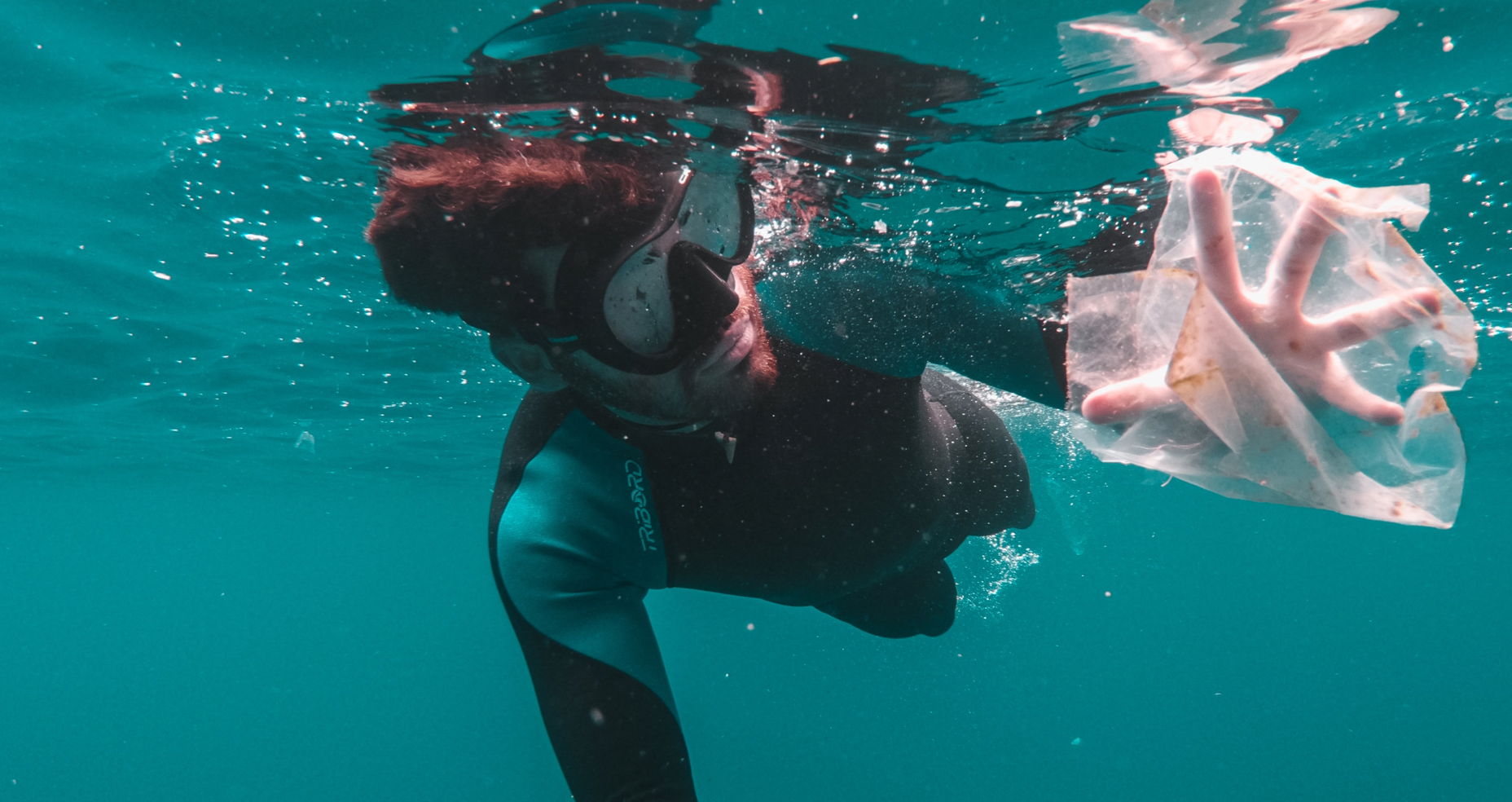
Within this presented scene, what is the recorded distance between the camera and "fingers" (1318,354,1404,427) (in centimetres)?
Result: 194

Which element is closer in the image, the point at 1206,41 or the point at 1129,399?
the point at 1129,399

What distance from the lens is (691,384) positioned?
11.3ft

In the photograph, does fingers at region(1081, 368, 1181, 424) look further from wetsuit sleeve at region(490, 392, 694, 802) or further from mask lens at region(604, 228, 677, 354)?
wetsuit sleeve at region(490, 392, 694, 802)

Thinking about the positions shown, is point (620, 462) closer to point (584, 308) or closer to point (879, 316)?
point (584, 308)

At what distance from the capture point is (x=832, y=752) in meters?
76.9

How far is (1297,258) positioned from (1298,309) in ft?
0.42

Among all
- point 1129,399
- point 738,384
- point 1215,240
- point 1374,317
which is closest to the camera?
point 1374,317

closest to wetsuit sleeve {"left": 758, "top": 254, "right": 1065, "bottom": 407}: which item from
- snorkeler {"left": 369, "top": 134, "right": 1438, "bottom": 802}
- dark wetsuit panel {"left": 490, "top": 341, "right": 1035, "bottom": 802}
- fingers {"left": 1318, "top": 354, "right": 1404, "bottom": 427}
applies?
snorkeler {"left": 369, "top": 134, "right": 1438, "bottom": 802}

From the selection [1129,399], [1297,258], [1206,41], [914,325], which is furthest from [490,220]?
[1206,41]

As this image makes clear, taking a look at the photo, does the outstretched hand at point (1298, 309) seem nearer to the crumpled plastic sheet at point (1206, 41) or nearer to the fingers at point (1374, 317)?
the fingers at point (1374, 317)

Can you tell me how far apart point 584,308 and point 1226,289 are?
221 centimetres

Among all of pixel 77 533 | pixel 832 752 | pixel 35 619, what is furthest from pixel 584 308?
pixel 35 619

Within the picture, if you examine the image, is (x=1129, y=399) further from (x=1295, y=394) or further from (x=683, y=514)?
(x=683, y=514)

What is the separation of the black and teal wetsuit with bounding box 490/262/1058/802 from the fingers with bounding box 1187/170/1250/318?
1.42 metres
